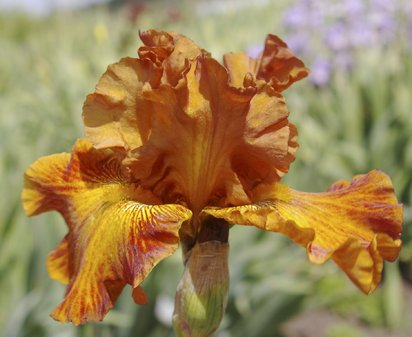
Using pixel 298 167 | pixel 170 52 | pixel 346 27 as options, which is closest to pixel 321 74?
pixel 346 27

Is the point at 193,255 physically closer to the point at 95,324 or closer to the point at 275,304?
the point at 95,324

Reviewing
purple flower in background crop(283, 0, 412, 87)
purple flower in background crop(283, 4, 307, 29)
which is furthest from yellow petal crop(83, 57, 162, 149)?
Result: purple flower in background crop(283, 4, 307, 29)

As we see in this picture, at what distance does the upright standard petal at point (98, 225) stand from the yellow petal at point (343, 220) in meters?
0.08

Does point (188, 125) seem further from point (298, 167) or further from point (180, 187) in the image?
point (298, 167)

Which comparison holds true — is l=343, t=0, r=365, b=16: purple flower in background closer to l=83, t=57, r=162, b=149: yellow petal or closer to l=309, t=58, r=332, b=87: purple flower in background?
l=309, t=58, r=332, b=87: purple flower in background

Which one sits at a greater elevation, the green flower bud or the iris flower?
the iris flower

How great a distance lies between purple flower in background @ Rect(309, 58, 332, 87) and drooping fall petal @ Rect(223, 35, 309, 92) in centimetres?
299

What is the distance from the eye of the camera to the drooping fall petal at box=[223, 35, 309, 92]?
858 mm

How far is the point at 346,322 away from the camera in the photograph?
2.63 m

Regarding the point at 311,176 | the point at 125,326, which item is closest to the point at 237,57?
the point at 125,326

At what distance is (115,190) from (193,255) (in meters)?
0.13

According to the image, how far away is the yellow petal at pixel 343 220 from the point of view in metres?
0.65

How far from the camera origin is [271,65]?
0.87 m

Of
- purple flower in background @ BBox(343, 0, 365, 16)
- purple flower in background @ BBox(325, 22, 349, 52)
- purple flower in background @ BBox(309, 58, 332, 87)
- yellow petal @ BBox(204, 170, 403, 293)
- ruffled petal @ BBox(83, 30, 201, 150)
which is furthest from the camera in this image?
purple flower in background @ BBox(343, 0, 365, 16)
